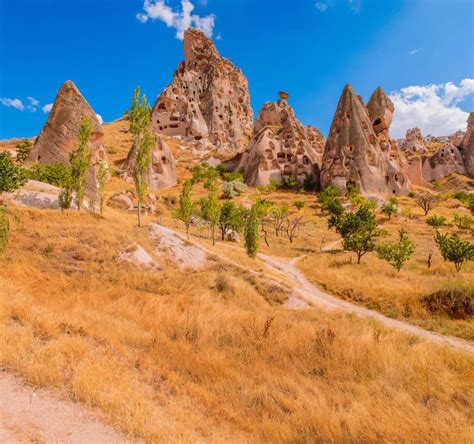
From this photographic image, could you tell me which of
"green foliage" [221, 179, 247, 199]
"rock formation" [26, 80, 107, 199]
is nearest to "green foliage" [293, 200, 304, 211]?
"green foliage" [221, 179, 247, 199]

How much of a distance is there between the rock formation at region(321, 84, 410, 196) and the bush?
3883cm

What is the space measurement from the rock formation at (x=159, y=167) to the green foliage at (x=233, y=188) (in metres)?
9.90

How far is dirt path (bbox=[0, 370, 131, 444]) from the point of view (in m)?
3.78

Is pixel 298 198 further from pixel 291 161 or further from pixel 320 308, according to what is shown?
pixel 320 308

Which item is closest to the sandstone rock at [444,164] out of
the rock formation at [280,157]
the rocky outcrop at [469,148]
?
the rocky outcrop at [469,148]

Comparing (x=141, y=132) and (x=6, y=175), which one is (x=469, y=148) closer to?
(x=141, y=132)

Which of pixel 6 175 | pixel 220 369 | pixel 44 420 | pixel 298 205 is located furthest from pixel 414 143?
pixel 44 420

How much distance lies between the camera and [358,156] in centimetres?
5209

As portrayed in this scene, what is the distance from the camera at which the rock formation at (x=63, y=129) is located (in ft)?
102

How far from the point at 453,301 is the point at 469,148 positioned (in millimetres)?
88342

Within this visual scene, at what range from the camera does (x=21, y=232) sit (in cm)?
1463

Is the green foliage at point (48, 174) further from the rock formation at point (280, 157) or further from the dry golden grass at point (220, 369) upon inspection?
the rock formation at point (280, 157)

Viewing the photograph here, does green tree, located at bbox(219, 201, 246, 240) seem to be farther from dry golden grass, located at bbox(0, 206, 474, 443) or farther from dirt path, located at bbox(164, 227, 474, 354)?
dry golden grass, located at bbox(0, 206, 474, 443)

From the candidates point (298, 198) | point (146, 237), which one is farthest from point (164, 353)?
point (298, 198)
